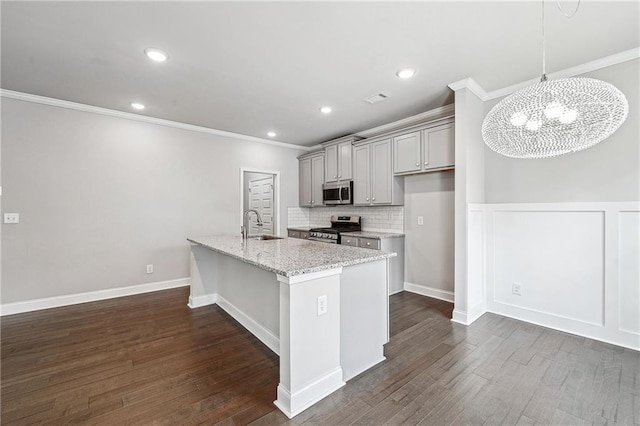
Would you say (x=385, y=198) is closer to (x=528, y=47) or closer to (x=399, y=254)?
(x=399, y=254)

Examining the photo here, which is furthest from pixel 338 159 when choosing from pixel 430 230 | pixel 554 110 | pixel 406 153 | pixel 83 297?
pixel 83 297

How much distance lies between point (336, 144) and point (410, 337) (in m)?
3.44

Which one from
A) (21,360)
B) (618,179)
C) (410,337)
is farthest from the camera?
(410,337)

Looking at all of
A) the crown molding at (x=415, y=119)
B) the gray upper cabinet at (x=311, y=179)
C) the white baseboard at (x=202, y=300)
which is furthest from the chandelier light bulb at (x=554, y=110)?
the gray upper cabinet at (x=311, y=179)

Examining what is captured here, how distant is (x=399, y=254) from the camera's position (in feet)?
14.1

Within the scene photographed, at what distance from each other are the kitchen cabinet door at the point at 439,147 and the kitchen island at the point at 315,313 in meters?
1.86

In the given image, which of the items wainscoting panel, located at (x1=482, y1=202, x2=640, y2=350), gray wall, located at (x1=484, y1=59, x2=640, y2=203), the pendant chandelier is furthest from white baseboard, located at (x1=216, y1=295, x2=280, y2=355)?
gray wall, located at (x1=484, y1=59, x2=640, y2=203)

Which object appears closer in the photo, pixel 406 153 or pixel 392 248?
pixel 406 153

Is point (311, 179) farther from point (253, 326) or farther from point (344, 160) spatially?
point (253, 326)

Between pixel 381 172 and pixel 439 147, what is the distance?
0.97 meters

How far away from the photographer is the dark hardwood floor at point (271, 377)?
170 cm

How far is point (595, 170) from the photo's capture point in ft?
8.64

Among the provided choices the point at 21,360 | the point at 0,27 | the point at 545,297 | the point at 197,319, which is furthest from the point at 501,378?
the point at 0,27

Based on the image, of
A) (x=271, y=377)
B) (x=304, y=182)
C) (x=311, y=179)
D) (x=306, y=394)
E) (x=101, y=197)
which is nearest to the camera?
(x=306, y=394)
